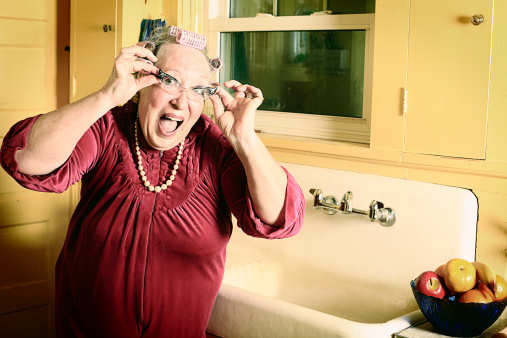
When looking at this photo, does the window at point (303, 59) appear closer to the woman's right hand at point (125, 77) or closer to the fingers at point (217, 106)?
the fingers at point (217, 106)

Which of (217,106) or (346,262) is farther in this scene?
(346,262)

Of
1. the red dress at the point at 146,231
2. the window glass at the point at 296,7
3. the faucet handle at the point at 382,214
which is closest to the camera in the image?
the red dress at the point at 146,231

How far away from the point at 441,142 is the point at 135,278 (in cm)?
91

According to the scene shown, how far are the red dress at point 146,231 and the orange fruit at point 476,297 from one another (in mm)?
379

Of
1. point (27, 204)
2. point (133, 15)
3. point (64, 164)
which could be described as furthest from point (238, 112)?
point (27, 204)

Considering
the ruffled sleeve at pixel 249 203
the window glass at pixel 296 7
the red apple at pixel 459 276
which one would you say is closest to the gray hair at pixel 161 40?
the ruffled sleeve at pixel 249 203

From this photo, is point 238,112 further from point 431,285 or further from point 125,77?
point 431,285

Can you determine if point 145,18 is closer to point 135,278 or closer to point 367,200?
point 367,200

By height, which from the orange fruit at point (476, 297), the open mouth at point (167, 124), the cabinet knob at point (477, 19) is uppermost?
the cabinet knob at point (477, 19)

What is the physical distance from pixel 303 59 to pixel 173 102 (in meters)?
1.00

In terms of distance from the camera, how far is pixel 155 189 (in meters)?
1.39

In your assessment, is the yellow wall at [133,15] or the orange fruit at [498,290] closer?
the orange fruit at [498,290]

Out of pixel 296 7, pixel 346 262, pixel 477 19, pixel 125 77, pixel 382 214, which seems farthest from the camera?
pixel 296 7

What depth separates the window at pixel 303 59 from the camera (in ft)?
6.80
